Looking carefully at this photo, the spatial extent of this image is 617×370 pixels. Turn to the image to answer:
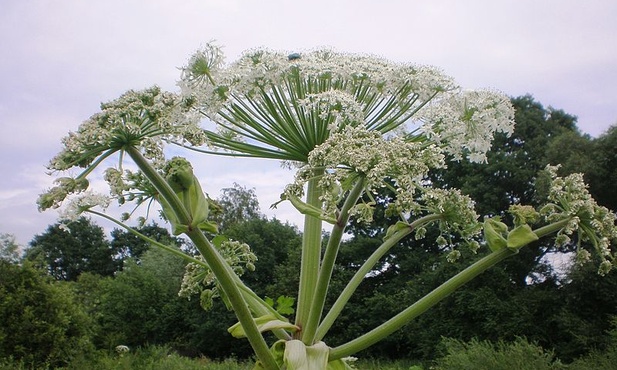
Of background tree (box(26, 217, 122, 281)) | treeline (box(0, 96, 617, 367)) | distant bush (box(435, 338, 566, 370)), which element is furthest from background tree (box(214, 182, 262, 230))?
distant bush (box(435, 338, 566, 370))

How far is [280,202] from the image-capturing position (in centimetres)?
208

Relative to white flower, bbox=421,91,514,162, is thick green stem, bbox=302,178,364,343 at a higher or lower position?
lower

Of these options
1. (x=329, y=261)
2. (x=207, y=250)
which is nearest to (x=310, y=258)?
(x=329, y=261)

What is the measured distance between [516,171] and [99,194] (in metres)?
31.1

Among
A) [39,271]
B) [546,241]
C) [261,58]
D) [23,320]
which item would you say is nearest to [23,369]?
[23,320]

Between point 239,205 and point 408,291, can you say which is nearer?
point 408,291

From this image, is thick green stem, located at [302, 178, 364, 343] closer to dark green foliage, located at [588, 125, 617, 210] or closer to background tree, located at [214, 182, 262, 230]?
dark green foliage, located at [588, 125, 617, 210]

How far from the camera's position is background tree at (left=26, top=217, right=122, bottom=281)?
218 ft

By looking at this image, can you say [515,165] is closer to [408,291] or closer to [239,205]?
[408,291]

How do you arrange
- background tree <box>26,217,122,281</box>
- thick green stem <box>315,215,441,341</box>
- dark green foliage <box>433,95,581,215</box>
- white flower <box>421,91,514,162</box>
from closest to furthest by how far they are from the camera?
thick green stem <box>315,215,441,341</box>, white flower <box>421,91,514,162</box>, dark green foliage <box>433,95,581,215</box>, background tree <box>26,217,122,281</box>

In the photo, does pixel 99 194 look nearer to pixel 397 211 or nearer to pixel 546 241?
pixel 397 211

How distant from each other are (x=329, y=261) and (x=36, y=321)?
16.7 metres

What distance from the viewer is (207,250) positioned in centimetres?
183

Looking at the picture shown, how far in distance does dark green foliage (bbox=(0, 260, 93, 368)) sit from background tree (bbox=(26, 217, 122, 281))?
51016mm
